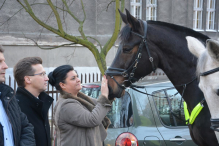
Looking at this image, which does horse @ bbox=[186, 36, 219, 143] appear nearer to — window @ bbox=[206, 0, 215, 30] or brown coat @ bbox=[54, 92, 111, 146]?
brown coat @ bbox=[54, 92, 111, 146]

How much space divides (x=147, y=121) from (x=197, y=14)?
1575cm

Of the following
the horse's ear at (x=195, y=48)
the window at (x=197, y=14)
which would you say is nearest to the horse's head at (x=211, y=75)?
the horse's ear at (x=195, y=48)

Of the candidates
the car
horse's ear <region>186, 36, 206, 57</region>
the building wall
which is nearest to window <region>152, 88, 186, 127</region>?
the car

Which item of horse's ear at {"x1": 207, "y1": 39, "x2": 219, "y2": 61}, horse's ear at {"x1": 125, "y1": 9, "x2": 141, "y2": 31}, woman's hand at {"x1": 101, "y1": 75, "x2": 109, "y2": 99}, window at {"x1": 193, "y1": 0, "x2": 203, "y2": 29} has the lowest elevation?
woman's hand at {"x1": 101, "y1": 75, "x2": 109, "y2": 99}

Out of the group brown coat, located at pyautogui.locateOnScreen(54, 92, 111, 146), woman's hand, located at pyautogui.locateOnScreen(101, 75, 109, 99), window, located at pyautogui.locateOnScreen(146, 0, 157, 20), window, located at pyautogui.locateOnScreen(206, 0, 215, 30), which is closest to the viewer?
brown coat, located at pyautogui.locateOnScreen(54, 92, 111, 146)

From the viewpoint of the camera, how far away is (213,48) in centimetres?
225

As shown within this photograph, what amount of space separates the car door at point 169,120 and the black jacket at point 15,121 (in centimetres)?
199

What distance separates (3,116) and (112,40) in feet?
20.1

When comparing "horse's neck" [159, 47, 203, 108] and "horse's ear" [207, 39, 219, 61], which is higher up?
"horse's ear" [207, 39, 219, 61]

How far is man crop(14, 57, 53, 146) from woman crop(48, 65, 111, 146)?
0.50ft

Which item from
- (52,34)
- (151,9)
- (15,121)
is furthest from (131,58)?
(151,9)

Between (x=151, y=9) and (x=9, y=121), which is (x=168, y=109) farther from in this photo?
(x=151, y=9)

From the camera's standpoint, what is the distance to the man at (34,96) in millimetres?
3037

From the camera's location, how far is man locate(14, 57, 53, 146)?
3037 mm
